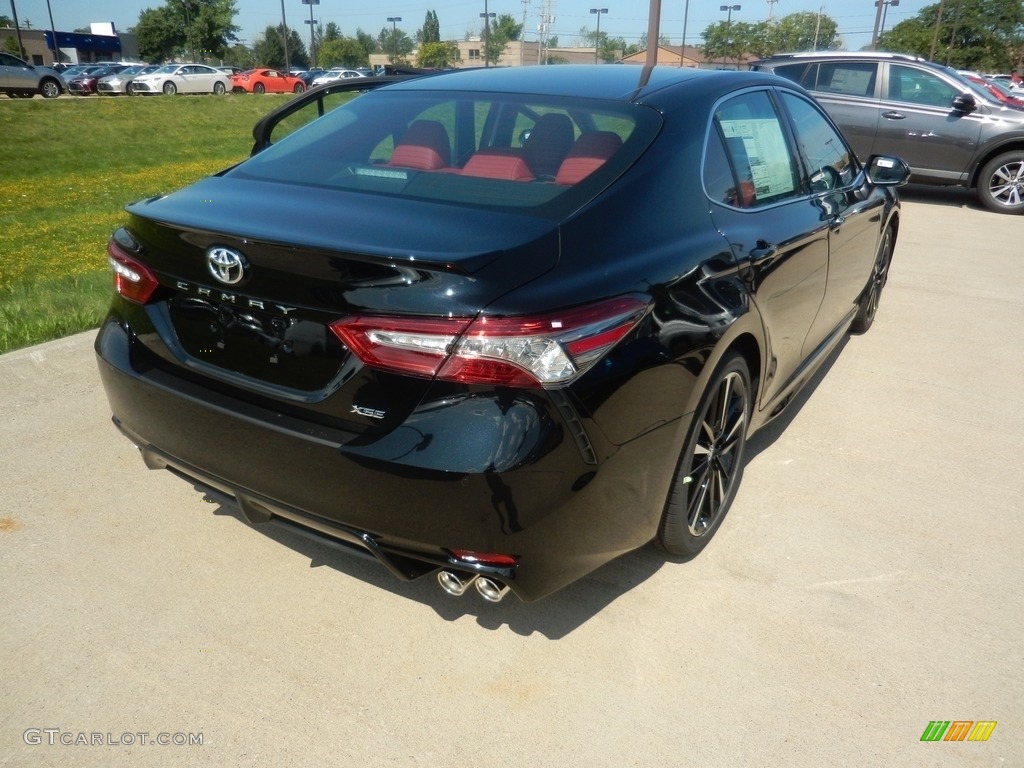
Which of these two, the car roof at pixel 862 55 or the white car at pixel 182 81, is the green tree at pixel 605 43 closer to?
the white car at pixel 182 81

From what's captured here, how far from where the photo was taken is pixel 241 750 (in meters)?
2.20

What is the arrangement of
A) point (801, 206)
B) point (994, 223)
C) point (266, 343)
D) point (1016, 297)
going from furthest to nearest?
point (994, 223) < point (1016, 297) < point (801, 206) < point (266, 343)

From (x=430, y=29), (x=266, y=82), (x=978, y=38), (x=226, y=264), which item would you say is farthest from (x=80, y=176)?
(x=430, y=29)

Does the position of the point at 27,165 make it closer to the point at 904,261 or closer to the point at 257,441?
the point at 904,261

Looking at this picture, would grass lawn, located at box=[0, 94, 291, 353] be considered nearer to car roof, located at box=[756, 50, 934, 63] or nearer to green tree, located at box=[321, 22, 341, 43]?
car roof, located at box=[756, 50, 934, 63]

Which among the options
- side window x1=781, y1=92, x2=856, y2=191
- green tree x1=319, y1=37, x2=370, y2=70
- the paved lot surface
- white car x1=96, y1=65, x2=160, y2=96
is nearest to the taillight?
the paved lot surface

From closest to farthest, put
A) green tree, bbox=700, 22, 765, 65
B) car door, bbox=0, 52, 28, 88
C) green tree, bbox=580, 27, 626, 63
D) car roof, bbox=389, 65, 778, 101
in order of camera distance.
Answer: car roof, bbox=389, 65, 778, 101 → car door, bbox=0, 52, 28, 88 → green tree, bbox=700, 22, 765, 65 → green tree, bbox=580, 27, 626, 63

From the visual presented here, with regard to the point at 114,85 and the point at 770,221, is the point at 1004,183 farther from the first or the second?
the point at 114,85

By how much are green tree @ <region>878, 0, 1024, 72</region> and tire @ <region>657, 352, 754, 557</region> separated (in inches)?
2606

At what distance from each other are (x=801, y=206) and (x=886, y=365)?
207cm

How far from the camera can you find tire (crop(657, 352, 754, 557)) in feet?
8.93

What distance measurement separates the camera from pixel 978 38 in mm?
61250

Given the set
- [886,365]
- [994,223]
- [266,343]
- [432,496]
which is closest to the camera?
[432,496]

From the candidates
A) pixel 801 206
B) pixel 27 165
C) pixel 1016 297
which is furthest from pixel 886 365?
pixel 27 165
